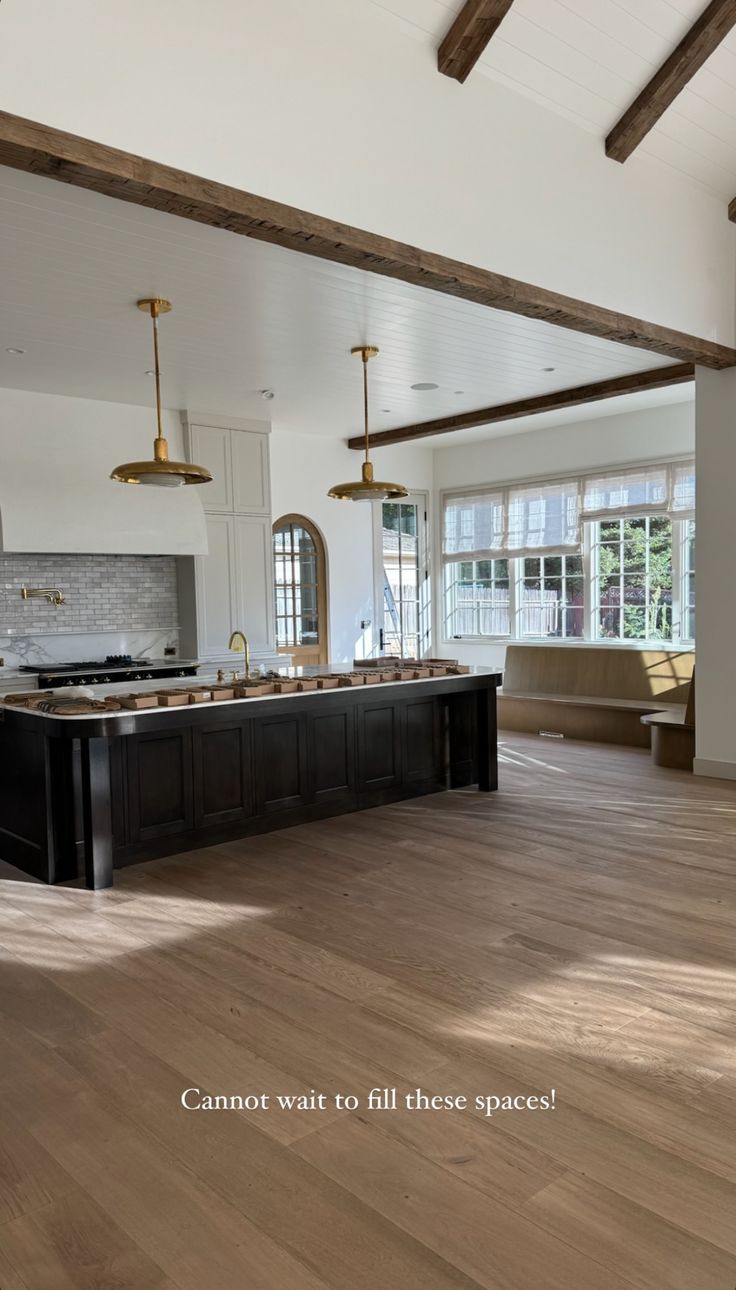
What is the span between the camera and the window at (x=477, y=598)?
10227 mm

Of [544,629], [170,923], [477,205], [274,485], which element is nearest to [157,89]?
[477,205]

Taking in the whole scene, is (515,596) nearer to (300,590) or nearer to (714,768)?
(300,590)

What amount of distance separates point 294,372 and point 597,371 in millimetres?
2296

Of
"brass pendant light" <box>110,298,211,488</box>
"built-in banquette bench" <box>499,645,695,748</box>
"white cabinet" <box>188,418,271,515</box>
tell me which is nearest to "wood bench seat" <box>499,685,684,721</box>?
"built-in banquette bench" <box>499,645,695,748</box>

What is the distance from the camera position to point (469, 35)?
13.4 feet

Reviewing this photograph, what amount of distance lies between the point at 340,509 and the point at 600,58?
5.52 m

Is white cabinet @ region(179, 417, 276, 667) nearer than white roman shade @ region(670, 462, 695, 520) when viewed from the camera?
Yes

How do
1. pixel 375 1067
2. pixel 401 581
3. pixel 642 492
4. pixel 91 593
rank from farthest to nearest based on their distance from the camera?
pixel 401 581, pixel 642 492, pixel 91 593, pixel 375 1067

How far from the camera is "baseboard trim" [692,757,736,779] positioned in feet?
21.2

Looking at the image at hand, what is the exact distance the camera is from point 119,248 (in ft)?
14.2

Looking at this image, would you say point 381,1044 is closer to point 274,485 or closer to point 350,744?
point 350,744

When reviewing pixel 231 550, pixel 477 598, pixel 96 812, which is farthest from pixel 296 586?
pixel 96 812

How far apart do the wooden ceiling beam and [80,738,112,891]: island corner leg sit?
2.37 metres

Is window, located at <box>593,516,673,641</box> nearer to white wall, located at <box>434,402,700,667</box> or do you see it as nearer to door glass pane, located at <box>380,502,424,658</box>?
white wall, located at <box>434,402,700,667</box>
